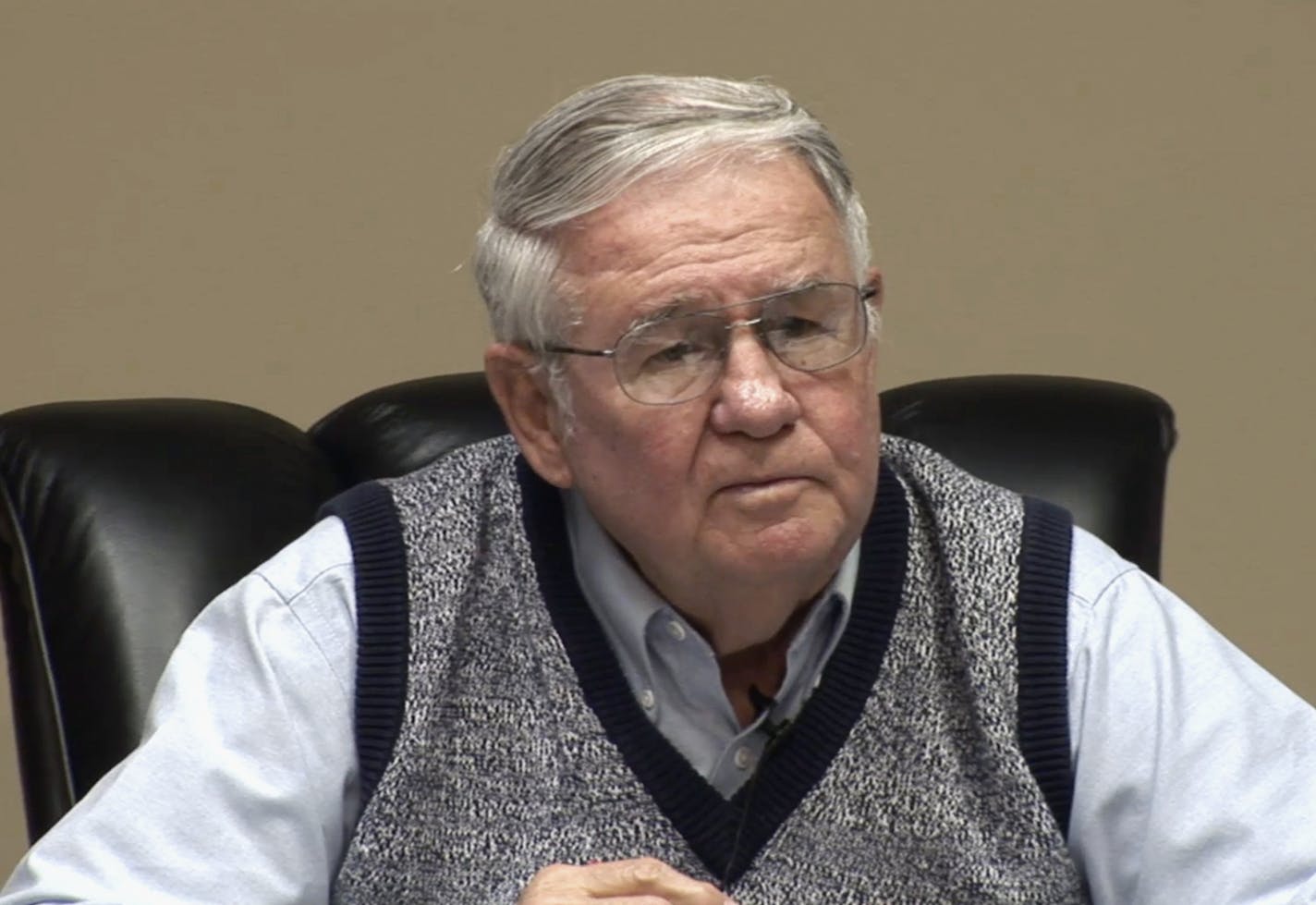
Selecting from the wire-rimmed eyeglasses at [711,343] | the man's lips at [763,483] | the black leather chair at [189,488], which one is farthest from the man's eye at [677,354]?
the black leather chair at [189,488]

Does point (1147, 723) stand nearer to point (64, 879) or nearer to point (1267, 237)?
point (64, 879)

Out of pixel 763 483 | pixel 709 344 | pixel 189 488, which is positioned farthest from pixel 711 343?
pixel 189 488

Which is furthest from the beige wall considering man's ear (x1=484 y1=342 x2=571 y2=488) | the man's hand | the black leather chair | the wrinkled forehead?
the man's hand

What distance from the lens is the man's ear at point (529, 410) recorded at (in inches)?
66.9

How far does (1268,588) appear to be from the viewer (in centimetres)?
306

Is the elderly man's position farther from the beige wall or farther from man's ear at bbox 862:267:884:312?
the beige wall

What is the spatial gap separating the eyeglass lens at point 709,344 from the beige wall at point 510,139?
135 cm

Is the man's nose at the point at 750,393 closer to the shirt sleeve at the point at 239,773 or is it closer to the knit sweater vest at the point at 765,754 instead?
the knit sweater vest at the point at 765,754

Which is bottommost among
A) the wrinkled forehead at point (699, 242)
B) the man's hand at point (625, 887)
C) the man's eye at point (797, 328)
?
the man's hand at point (625, 887)

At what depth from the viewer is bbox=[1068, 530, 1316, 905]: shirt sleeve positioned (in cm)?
154

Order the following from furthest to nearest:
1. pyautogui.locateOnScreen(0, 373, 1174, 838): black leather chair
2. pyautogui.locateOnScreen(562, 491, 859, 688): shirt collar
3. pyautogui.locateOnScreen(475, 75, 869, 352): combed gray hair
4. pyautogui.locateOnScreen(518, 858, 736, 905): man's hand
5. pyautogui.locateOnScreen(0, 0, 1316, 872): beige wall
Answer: pyautogui.locateOnScreen(0, 0, 1316, 872): beige wall → pyautogui.locateOnScreen(0, 373, 1174, 838): black leather chair → pyautogui.locateOnScreen(562, 491, 859, 688): shirt collar → pyautogui.locateOnScreen(475, 75, 869, 352): combed gray hair → pyautogui.locateOnScreen(518, 858, 736, 905): man's hand

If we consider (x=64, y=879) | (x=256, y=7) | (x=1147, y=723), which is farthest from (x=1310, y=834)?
(x=256, y=7)

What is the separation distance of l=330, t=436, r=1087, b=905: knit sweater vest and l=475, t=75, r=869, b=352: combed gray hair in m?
0.24

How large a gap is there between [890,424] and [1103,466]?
0.72ft
